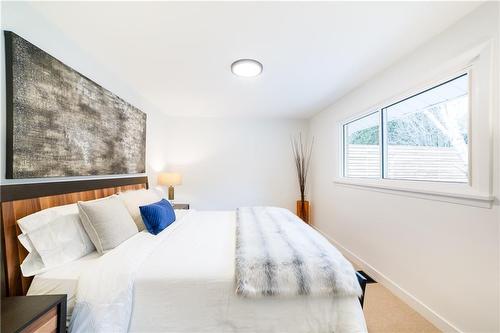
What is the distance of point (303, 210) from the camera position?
4273mm

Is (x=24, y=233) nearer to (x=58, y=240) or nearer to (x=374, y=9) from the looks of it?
(x=58, y=240)

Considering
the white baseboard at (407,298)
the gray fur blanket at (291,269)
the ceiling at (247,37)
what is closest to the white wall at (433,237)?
the white baseboard at (407,298)

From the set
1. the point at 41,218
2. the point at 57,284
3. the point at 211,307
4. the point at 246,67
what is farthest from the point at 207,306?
the point at 246,67

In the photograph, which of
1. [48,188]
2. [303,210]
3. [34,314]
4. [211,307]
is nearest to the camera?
[34,314]

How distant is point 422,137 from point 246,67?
1859mm

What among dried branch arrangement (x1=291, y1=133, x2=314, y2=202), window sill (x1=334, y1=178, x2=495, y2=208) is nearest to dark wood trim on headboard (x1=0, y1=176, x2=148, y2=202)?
window sill (x1=334, y1=178, x2=495, y2=208)

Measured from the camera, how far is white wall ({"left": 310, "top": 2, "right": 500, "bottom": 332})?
1408 mm

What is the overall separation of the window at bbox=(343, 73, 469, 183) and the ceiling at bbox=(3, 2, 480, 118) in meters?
0.50

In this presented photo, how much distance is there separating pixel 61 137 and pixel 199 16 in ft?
4.60

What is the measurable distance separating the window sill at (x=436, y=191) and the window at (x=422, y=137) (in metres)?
0.10

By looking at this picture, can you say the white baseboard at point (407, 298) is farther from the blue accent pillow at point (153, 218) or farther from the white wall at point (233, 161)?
the blue accent pillow at point (153, 218)

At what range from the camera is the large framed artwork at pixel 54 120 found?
1315 millimetres

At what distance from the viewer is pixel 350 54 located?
1991 mm

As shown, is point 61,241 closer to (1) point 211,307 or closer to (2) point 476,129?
(1) point 211,307
